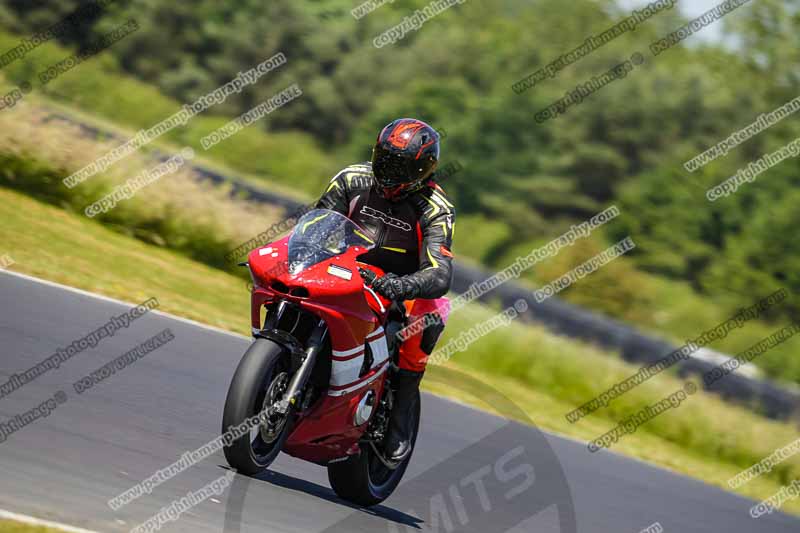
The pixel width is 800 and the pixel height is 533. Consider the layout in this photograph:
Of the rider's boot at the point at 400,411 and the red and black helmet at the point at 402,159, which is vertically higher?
the red and black helmet at the point at 402,159

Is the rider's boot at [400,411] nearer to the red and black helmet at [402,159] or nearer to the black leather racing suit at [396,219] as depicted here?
the black leather racing suit at [396,219]

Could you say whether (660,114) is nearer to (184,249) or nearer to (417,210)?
(184,249)

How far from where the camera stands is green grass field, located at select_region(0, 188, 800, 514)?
532 inches

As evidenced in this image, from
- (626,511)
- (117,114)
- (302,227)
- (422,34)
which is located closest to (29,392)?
(302,227)

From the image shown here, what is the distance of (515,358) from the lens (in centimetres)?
1767

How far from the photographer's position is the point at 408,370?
7.46 meters

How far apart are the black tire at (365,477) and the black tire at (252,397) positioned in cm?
89

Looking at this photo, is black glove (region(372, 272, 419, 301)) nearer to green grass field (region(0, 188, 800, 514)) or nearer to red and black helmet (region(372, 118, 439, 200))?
red and black helmet (region(372, 118, 439, 200))

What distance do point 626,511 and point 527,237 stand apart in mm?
36240

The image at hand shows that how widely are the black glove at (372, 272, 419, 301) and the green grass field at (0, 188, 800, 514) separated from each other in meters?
6.49

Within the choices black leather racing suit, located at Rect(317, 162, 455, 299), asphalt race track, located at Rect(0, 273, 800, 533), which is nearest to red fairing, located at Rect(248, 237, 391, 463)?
black leather racing suit, located at Rect(317, 162, 455, 299)

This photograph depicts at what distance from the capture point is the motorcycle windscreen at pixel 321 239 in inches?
260

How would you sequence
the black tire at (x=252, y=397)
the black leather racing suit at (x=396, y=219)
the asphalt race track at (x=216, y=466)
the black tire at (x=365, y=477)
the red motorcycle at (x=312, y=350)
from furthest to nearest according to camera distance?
the black tire at (x=365, y=477) < the black leather racing suit at (x=396, y=219) < the red motorcycle at (x=312, y=350) < the black tire at (x=252, y=397) < the asphalt race track at (x=216, y=466)

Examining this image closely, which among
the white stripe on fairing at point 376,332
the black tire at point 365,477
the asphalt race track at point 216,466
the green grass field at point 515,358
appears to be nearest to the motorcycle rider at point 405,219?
the black tire at point 365,477
